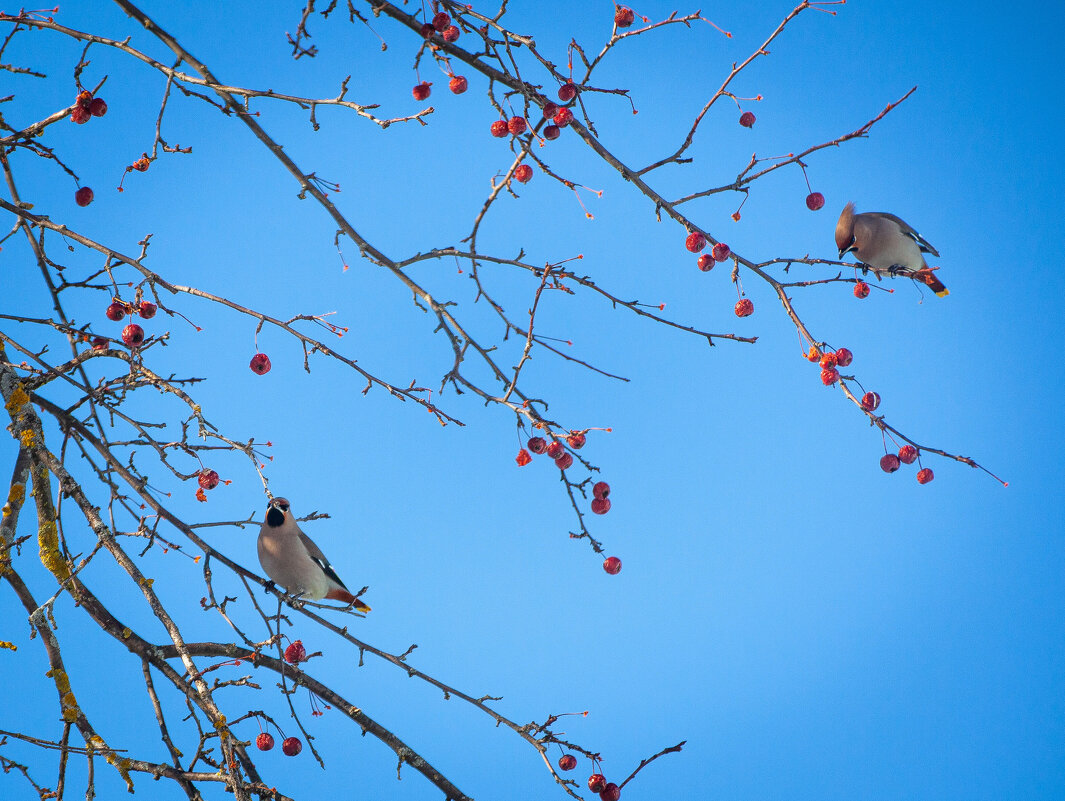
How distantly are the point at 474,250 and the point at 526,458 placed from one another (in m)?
0.46

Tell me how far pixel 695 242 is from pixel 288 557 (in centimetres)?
159

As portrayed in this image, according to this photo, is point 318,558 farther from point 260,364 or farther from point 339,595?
point 260,364

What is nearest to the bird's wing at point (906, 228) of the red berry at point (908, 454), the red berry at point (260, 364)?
the red berry at point (908, 454)

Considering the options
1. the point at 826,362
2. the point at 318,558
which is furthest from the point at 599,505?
the point at 318,558

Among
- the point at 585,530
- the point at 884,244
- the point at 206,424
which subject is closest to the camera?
the point at 206,424

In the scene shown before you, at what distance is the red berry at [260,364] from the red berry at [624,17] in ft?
3.12

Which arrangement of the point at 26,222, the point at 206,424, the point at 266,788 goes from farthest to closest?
the point at 26,222 < the point at 206,424 < the point at 266,788

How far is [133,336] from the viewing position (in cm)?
187

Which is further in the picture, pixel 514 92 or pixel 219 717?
pixel 514 92

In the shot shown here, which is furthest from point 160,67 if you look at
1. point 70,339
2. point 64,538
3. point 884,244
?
point 884,244

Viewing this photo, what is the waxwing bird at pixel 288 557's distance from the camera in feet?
9.23

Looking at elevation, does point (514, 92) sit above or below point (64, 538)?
above

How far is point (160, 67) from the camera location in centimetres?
178

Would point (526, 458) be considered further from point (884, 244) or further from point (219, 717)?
point (884, 244)
